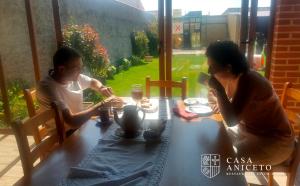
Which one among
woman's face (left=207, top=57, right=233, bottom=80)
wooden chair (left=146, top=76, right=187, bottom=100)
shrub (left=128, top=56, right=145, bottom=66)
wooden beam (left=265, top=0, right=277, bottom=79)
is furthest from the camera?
shrub (left=128, top=56, right=145, bottom=66)

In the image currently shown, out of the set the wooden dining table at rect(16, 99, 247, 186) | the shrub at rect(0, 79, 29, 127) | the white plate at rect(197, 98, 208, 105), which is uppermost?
the white plate at rect(197, 98, 208, 105)

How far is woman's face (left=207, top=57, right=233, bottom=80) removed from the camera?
164 cm

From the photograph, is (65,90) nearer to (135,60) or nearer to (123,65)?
(135,60)

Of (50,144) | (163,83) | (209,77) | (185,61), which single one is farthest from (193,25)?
(50,144)

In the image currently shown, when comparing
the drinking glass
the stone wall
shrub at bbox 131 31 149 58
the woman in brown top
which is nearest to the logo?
the woman in brown top

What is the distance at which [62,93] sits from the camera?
2.02 meters

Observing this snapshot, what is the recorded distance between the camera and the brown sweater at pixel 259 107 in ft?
5.03

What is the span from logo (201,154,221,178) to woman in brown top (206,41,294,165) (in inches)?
18.0

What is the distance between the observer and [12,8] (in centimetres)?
369

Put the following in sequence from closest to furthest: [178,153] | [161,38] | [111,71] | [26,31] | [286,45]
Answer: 1. [178,153]
2. [286,45]
3. [161,38]
4. [26,31]
5. [111,71]

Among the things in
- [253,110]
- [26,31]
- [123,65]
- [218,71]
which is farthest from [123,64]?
[253,110]

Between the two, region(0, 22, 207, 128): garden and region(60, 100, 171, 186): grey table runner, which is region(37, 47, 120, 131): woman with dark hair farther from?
region(0, 22, 207, 128): garden

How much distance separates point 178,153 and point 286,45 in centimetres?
201

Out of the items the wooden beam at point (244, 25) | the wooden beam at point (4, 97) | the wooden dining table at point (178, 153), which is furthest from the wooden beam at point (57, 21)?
the wooden beam at point (244, 25)
